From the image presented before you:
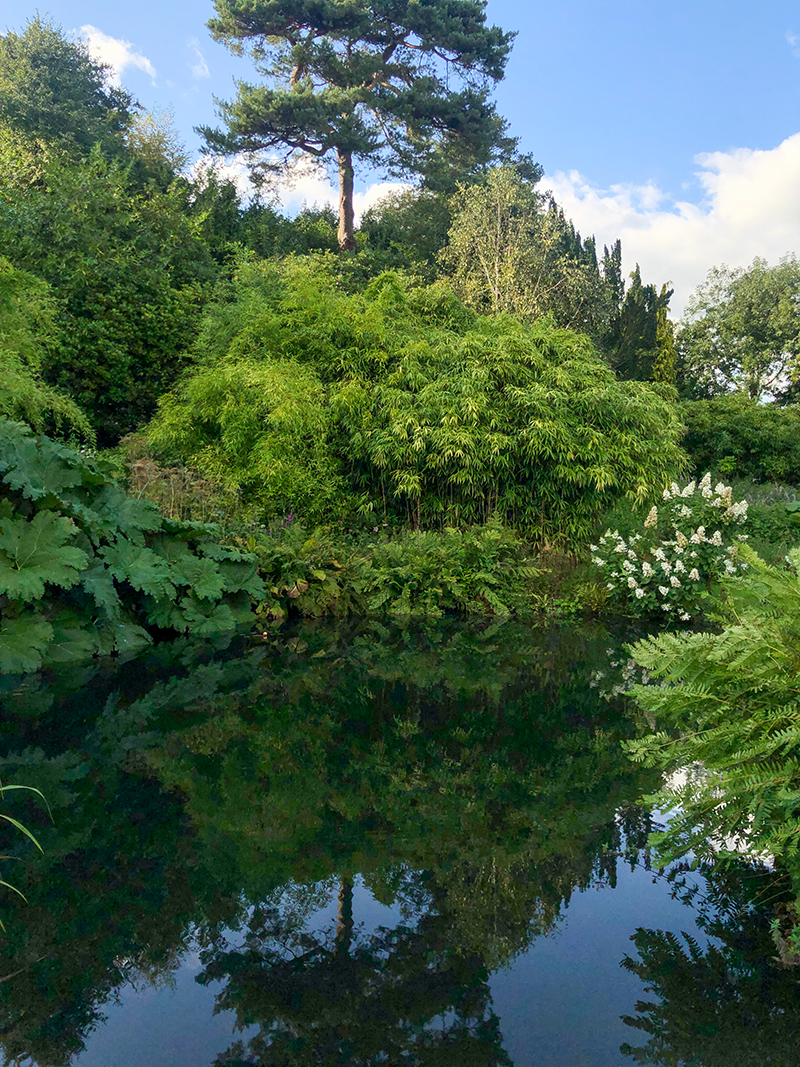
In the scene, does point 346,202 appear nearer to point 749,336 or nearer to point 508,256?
point 508,256

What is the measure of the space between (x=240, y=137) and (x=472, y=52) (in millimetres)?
6538

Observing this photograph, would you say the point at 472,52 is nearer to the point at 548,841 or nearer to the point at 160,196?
the point at 160,196

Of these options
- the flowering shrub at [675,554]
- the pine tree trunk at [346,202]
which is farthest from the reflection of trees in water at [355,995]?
the pine tree trunk at [346,202]

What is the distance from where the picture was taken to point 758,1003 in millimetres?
1851

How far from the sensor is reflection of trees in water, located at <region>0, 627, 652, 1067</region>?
1.93 metres

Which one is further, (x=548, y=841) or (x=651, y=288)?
(x=651, y=288)

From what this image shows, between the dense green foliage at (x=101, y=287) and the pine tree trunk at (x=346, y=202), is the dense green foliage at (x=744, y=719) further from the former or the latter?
the pine tree trunk at (x=346, y=202)

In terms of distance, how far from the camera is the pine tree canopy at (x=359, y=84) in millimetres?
18734

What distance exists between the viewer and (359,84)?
2005 cm

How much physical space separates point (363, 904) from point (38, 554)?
4.00 meters

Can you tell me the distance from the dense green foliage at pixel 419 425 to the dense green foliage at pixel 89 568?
2397 millimetres

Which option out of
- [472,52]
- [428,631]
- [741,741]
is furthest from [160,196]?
[741,741]

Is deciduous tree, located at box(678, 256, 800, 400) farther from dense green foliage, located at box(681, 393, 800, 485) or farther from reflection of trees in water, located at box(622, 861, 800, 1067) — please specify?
reflection of trees in water, located at box(622, 861, 800, 1067)

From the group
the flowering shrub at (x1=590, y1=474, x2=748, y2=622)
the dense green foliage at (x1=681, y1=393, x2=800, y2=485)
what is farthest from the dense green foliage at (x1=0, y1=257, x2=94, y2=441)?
the dense green foliage at (x1=681, y1=393, x2=800, y2=485)
